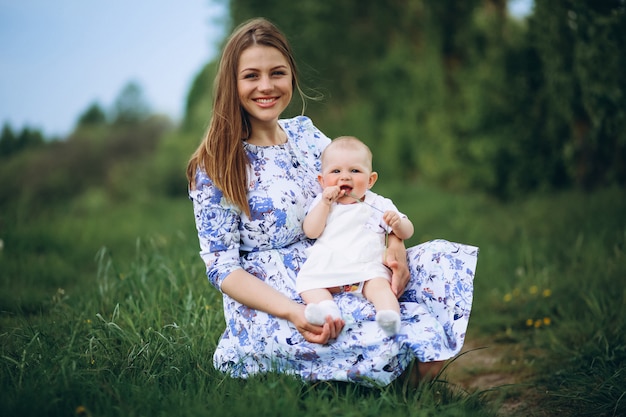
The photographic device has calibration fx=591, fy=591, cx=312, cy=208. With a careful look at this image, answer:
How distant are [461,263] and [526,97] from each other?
4.80 meters

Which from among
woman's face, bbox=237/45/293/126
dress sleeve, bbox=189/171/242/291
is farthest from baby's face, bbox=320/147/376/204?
dress sleeve, bbox=189/171/242/291

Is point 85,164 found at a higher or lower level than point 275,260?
higher

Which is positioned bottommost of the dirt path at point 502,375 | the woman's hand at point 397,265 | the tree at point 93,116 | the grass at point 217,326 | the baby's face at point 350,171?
the dirt path at point 502,375

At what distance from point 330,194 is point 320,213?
3.6 inches

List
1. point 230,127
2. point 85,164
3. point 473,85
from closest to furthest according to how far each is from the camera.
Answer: point 230,127 → point 473,85 → point 85,164

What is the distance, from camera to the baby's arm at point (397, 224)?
7.98ft

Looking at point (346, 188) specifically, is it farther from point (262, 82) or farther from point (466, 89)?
point (466, 89)

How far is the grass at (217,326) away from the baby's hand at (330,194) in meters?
0.74

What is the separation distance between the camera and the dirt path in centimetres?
279

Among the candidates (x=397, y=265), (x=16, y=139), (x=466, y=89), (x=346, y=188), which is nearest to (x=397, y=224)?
(x=397, y=265)

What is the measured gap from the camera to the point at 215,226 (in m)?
2.51

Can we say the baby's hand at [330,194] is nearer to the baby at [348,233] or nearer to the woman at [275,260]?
the baby at [348,233]

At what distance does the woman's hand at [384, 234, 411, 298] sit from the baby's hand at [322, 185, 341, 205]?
11.7 inches

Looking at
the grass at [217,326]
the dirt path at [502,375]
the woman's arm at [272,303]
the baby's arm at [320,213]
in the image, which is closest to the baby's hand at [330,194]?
the baby's arm at [320,213]
